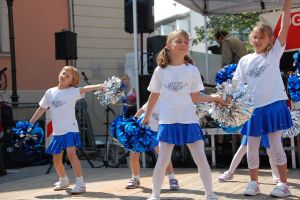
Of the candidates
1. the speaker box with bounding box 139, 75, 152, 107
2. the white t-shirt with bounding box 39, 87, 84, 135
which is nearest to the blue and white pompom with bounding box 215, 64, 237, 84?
the white t-shirt with bounding box 39, 87, 84, 135

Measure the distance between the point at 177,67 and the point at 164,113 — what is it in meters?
0.45

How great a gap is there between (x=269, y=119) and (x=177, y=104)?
0.92 m

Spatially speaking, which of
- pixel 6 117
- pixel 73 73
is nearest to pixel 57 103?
pixel 73 73

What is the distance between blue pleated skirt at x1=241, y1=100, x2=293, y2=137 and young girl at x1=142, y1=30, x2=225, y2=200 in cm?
51

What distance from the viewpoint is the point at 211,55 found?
1492 cm

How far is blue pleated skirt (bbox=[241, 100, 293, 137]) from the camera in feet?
16.4

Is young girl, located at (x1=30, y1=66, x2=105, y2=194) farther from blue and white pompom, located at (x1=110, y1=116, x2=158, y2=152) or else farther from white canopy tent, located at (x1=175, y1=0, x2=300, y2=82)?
white canopy tent, located at (x1=175, y1=0, x2=300, y2=82)

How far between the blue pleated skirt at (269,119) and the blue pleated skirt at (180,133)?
24.9 inches

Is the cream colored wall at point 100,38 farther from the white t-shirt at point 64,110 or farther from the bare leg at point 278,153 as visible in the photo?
the bare leg at point 278,153

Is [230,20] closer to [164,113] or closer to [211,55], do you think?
[211,55]

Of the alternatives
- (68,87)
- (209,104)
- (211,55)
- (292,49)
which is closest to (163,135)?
(209,104)

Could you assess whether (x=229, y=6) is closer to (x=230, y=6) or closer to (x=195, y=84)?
(x=230, y=6)

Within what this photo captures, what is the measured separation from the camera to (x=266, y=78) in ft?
16.6

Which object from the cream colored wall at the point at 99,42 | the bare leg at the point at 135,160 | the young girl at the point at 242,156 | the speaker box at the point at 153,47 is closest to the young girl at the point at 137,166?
the bare leg at the point at 135,160
